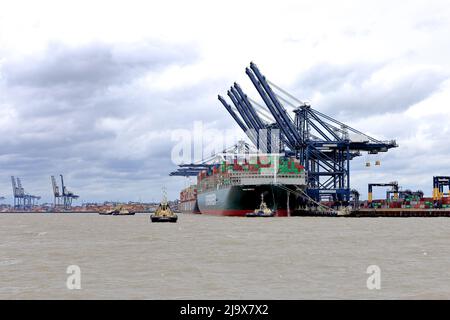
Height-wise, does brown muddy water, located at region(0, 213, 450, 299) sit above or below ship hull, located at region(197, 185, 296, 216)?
below

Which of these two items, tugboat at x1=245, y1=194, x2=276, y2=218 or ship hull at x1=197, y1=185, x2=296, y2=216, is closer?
tugboat at x1=245, y1=194, x2=276, y2=218

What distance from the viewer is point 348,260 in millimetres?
42844

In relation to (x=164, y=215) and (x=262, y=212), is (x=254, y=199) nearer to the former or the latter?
(x=262, y=212)

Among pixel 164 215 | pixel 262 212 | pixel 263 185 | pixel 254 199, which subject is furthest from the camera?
pixel 254 199

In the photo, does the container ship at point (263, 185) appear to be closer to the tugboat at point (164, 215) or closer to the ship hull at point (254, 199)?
the ship hull at point (254, 199)

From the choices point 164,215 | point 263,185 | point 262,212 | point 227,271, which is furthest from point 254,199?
point 227,271

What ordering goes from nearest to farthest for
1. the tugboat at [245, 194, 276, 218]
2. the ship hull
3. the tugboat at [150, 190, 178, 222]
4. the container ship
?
the tugboat at [150, 190, 178, 222] → the tugboat at [245, 194, 276, 218] → the ship hull → the container ship

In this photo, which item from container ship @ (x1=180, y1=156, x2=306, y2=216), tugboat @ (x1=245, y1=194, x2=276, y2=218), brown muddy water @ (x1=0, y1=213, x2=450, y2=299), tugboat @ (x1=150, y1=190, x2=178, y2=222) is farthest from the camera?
container ship @ (x1=180, y1=156, x2=306, y2=216)

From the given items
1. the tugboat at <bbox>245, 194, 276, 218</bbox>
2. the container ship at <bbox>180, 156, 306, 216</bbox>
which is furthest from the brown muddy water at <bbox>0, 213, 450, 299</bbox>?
the container ship at <bbox>180, 156, 306, 216</bbox>

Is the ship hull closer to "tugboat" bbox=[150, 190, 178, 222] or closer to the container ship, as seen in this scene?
the container ship

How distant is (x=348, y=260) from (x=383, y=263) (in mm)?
2608

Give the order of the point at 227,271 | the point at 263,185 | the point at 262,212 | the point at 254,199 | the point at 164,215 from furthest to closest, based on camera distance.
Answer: the point at 254,199, the point at 263,185, the point at 262,212, the point at 164,215, the point at 227,271
